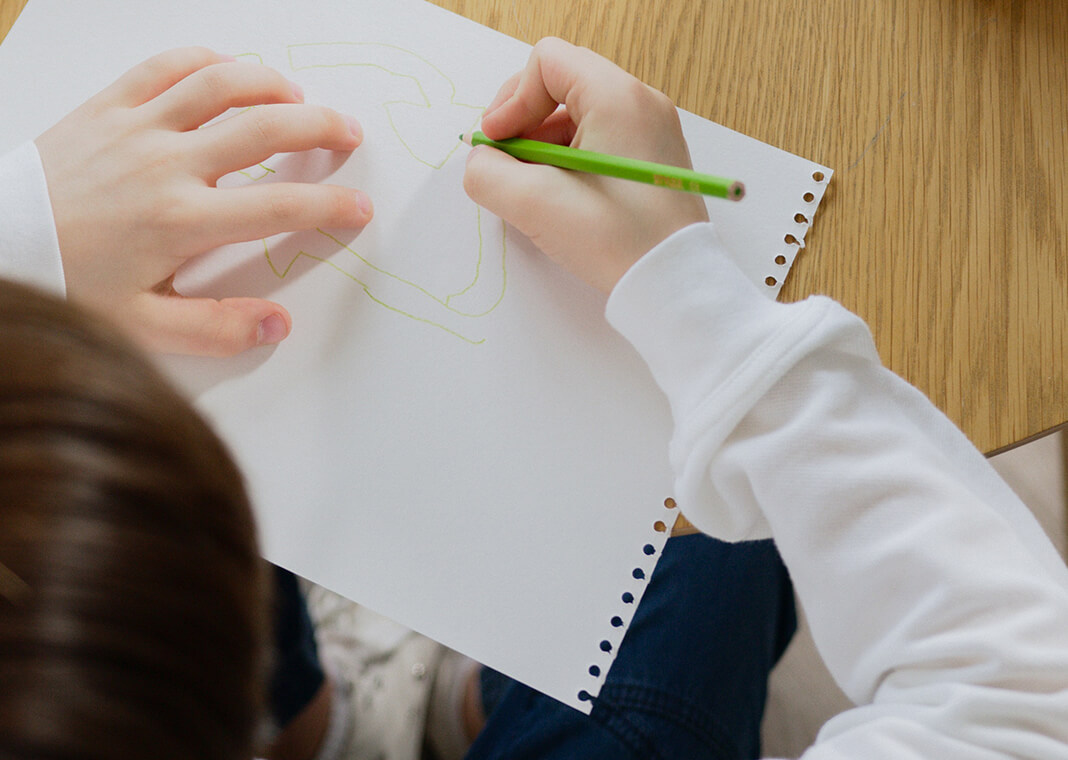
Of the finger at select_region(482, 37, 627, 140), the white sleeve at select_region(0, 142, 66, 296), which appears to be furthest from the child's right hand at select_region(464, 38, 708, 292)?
the white sleeve at select_region(0, 142, 66, 296)

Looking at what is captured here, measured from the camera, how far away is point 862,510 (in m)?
0.37

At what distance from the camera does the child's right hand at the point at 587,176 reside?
1.37 feet

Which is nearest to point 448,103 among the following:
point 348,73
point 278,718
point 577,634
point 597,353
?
point 348,73

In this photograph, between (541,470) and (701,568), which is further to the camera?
(701,568)

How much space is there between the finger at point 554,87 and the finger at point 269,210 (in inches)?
3.9

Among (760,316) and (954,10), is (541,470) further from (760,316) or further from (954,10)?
(954,10)

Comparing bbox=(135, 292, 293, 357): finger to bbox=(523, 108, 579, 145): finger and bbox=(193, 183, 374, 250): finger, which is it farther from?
bbox=(523, 108, 579, 145): finger

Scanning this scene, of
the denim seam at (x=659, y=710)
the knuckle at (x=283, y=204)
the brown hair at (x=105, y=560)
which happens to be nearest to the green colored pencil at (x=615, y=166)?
the knuckle at (x=283, y=204)

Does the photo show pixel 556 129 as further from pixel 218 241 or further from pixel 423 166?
pixel 218 241

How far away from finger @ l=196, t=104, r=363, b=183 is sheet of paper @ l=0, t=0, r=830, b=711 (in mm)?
22

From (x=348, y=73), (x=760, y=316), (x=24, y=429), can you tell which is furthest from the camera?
(x=348, y=73)

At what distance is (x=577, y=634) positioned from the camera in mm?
416

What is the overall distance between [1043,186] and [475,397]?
375 mm

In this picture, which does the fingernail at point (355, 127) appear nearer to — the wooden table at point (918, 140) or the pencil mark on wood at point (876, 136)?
the wooden table at point (918, 140)
